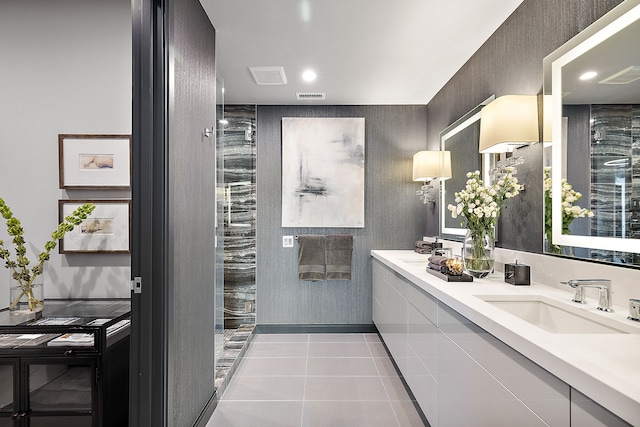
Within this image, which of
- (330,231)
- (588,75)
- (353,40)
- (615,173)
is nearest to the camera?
(615,173)

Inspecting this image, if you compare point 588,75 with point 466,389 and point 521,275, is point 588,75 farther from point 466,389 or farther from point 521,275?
point 466,389

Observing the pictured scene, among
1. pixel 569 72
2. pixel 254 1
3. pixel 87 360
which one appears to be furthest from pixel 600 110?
pixel 87 360

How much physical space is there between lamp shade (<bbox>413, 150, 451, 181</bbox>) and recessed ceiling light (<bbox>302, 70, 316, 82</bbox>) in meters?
1.30

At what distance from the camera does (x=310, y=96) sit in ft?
12.9

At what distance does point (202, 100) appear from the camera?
231 cm

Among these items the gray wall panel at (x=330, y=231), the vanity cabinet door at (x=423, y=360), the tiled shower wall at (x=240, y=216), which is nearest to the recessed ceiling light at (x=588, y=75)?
the vanity cabinet door at (x=423, y=360)

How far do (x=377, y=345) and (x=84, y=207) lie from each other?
9.36 feet

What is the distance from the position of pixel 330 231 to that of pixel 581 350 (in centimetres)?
330

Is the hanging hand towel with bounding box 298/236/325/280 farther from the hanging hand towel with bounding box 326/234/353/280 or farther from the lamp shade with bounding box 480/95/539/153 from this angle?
the lamp shade with bounding box 480/95/539/153

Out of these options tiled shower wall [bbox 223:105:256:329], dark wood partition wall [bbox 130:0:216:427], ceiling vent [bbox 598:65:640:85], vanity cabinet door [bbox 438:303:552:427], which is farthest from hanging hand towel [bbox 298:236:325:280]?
ceiling vent [bbox 598:65:640:85]

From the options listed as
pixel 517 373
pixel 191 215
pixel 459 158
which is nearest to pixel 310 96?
pixel 459 158

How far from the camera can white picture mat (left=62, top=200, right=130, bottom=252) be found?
7.73 ft

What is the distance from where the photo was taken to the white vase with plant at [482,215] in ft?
7.16

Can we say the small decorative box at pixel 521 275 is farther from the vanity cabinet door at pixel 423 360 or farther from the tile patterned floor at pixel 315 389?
the tile patterned floor at pixel 315 389
